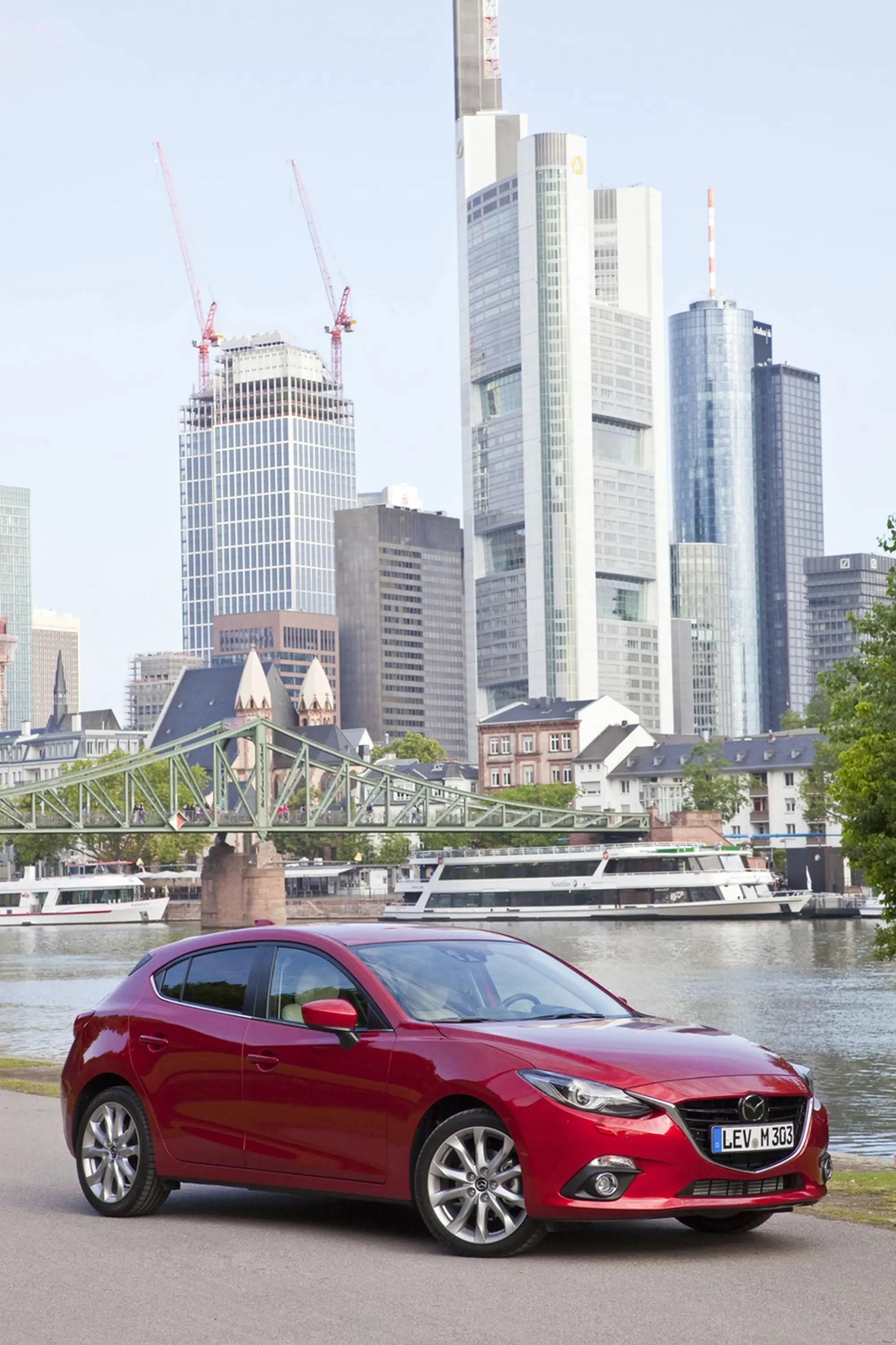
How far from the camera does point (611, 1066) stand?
30.3ft

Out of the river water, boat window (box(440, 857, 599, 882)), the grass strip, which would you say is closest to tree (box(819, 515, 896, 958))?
the river water

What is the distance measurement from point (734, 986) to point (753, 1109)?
159ft

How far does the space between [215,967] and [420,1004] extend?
1.53 m

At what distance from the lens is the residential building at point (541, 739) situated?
16500 cm

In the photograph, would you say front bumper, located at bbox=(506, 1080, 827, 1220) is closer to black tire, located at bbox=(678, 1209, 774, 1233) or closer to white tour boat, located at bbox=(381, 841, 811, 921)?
black tire, located at bbox=(678, 1209, 774, 1233)

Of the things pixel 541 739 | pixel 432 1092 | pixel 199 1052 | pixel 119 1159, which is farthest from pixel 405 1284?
pixel 541 739

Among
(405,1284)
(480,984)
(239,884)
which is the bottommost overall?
(239,884)

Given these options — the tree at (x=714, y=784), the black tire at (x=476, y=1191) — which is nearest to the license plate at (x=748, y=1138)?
the black tire at (x=476, y=1191)

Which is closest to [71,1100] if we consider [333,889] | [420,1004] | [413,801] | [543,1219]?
[420,1004]

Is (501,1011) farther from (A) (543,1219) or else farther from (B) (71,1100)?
(B) (71,1100)

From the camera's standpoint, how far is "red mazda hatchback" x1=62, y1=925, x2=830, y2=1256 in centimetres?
909

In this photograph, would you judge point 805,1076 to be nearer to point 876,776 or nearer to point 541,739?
point 876,776

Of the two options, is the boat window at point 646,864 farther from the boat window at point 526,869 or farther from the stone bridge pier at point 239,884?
the stone bridge pier at point 239,884

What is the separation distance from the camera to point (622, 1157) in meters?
9.02
